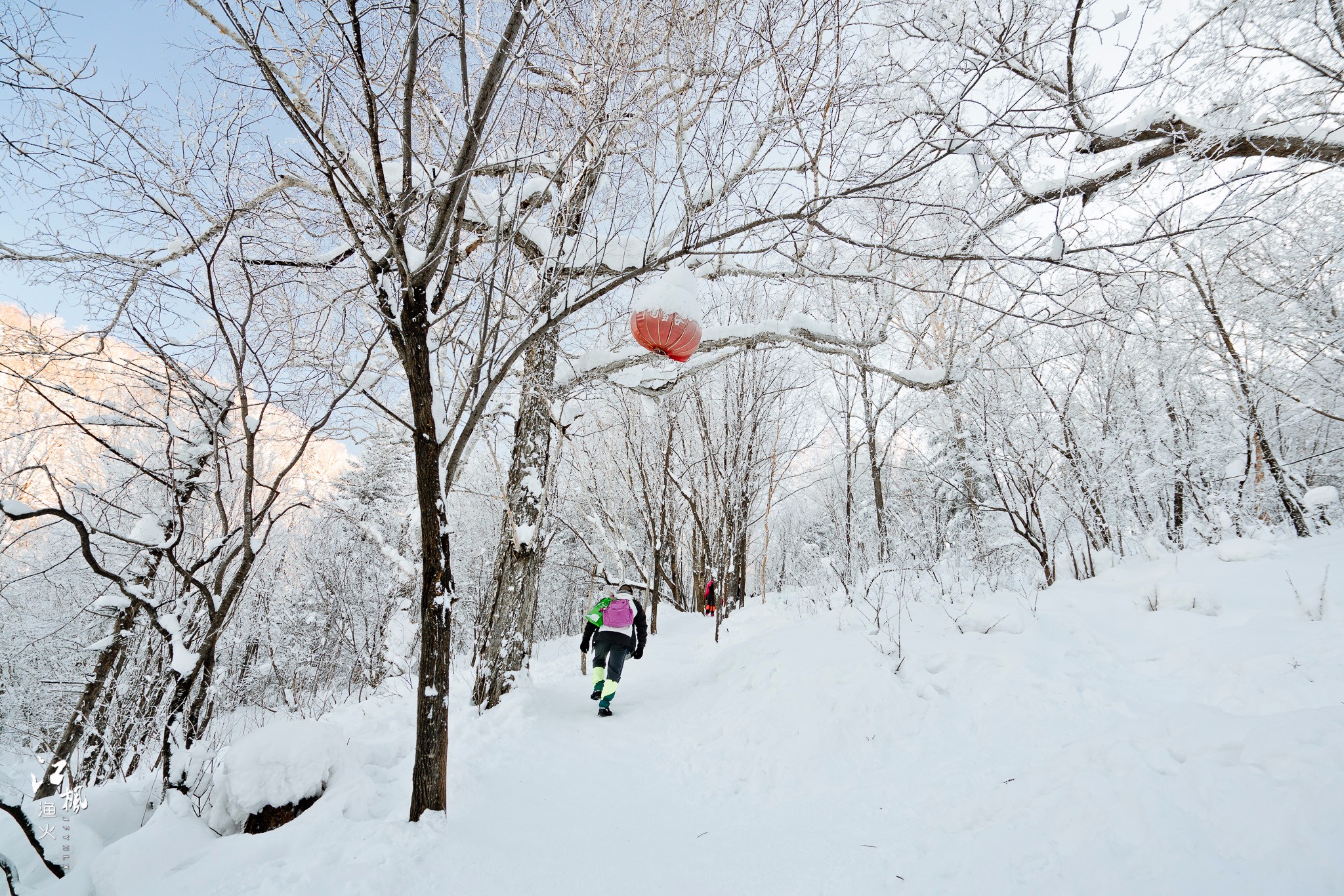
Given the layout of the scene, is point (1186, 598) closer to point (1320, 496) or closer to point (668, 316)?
point (668, 316)

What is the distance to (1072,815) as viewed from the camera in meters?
1.91

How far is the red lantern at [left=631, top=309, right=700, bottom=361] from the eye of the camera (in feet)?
9.00

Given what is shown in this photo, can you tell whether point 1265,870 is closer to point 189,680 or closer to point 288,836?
point 288,836

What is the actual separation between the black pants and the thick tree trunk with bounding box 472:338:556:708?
0.71 m

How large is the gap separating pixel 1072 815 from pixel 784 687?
224 cm

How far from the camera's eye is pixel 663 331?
9.15 ft

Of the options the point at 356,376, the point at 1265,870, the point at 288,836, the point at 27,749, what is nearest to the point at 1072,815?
the point at 1265,870

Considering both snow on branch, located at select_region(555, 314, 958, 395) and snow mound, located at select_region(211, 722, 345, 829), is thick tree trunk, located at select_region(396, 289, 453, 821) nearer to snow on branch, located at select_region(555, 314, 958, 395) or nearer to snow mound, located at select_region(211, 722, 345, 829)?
snow mound, located at select_region(211, 722, 345, 829)

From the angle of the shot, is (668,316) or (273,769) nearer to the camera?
(273,769)

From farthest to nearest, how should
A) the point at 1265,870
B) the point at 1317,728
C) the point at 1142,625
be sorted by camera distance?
the point at 1142,625 → the point at 1317,728 → the point at 1265,870

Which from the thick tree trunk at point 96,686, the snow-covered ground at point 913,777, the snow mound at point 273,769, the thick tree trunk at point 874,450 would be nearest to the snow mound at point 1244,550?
the snow-covered ground at point 913,777

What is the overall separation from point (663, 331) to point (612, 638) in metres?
3.54

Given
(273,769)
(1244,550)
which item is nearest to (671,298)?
(273,769)

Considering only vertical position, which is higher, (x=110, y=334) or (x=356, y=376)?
(x=110, y=334)
